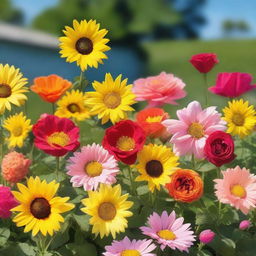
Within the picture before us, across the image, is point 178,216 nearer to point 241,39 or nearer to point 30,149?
point 30,149

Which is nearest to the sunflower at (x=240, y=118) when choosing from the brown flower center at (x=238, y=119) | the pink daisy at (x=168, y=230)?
the brown flower center at (x=238, y=119)

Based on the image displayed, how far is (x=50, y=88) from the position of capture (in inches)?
80.8

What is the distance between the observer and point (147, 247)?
1.50 meters

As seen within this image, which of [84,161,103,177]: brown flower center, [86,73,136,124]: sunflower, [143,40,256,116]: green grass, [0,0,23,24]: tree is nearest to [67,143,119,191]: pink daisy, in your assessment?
[84,161,103,177]: brown flower center

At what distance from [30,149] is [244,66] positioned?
16865 mm

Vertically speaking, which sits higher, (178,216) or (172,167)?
(172,167)

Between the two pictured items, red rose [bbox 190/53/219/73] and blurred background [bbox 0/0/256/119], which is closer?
red rose [bbox 190/53/219/73]

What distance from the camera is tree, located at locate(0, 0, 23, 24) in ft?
99.4

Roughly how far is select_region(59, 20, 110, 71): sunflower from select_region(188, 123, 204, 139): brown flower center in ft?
1.00

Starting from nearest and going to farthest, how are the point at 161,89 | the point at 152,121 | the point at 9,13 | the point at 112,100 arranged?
1. the point at 112,100
2. the point at 152,121
3. the point at 161,89
4. the point at 9,13

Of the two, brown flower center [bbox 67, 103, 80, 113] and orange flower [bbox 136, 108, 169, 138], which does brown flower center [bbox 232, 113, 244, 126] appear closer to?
orange flower [bbox 136, 108, 169, 138]

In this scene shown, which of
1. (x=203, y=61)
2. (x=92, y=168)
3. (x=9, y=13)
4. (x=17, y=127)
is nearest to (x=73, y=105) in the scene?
(x=17, y=127)

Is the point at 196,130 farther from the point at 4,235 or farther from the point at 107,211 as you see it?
the point at 4,235

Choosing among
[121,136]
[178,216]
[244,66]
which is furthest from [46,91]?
[244,66]
